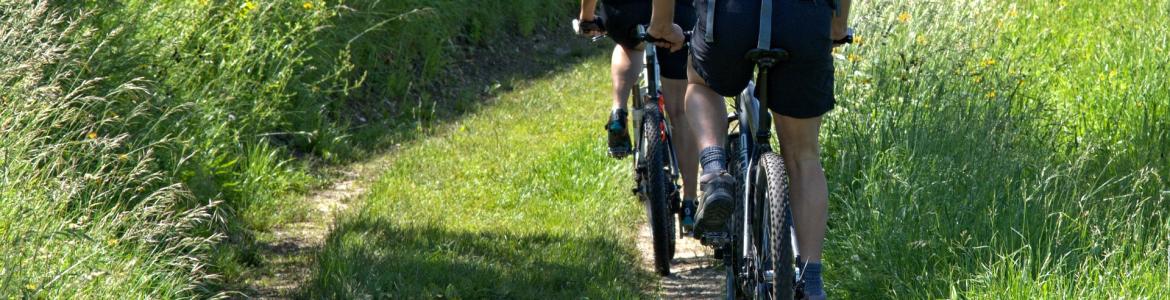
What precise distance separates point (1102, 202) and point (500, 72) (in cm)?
Answer: 775

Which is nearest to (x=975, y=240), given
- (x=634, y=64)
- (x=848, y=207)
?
(x=848, y=207)

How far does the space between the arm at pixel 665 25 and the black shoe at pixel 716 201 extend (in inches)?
22.1

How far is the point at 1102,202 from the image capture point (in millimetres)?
4969

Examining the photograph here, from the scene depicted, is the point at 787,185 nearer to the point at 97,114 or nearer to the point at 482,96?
the point at 97,114

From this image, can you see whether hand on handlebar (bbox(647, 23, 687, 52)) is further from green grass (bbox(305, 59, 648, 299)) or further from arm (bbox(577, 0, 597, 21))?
arm (bbox(577, 0, 597, 21))

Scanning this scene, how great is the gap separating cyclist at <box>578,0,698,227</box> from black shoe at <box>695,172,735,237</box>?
1225mm

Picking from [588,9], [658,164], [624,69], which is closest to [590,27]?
[588,9]

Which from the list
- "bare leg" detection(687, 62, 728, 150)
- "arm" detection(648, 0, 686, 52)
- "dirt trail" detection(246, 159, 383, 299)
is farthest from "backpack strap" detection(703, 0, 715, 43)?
"dirt trail" detection(246, 159, 383, 299)

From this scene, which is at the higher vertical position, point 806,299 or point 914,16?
point 914,16

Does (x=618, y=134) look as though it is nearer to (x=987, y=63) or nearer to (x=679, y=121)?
(x=679, y=121)

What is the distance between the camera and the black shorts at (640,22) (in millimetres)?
5590

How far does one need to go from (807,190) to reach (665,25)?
76 centimetres


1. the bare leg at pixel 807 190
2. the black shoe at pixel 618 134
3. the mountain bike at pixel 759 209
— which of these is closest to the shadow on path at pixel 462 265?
the black shoe at pixel 618 134

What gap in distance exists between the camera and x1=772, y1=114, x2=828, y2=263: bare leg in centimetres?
412
